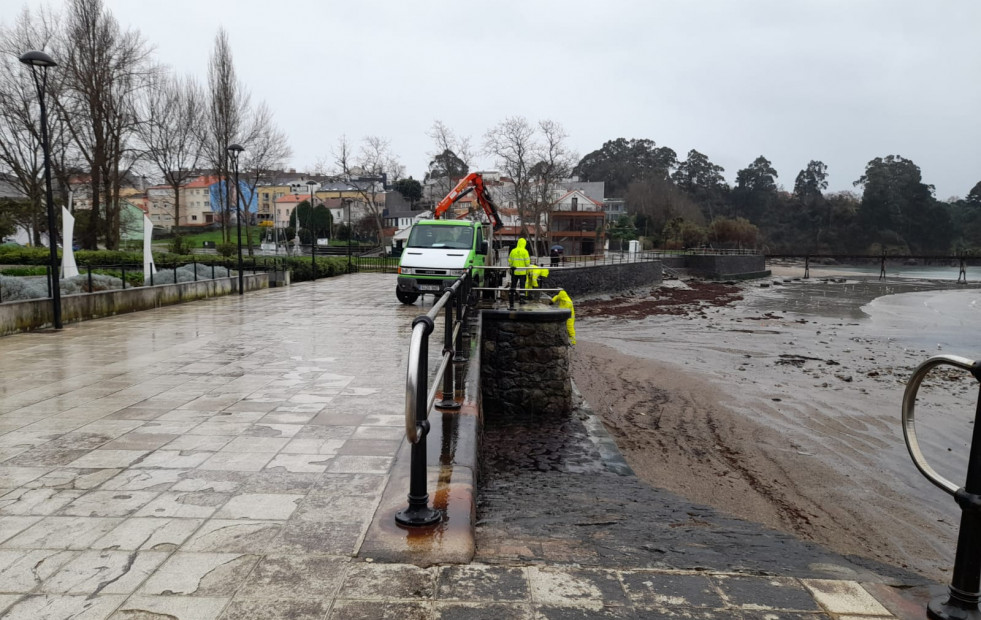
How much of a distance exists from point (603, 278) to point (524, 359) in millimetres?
28080

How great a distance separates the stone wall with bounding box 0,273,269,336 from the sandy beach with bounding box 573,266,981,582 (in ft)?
33.9

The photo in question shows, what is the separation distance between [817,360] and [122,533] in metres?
19.1

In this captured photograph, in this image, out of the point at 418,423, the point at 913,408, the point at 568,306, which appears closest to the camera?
the point at 913,408

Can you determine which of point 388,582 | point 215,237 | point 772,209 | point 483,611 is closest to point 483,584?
point 483,611

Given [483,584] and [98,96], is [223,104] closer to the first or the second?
[98,96]

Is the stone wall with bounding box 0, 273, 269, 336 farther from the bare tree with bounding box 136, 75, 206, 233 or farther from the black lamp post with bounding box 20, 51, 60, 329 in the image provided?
the bare tree with bounding box 136, 75, 206, 233

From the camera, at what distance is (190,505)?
365cm

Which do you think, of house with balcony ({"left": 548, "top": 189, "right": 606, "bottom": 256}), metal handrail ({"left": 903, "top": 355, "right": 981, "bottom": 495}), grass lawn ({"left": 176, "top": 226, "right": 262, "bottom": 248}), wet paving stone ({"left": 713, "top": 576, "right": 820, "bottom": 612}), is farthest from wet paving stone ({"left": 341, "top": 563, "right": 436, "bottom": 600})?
grass lawn ({"left": 176, "top": 226, "right": 262, "bottom": 248})

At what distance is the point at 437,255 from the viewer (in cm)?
1434

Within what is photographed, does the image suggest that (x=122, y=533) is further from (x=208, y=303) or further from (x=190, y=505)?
(x=208, y=303)

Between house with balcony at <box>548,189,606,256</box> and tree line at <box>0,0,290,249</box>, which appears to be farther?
house with balcony at <box>548,189,606,256</box>

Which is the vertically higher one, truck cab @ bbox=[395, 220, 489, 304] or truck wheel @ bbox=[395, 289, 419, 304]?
truck cab @ bbox=[395, 220, 489, 304]

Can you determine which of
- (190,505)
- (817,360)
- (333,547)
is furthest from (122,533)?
(817,360)

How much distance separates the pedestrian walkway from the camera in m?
2.65
